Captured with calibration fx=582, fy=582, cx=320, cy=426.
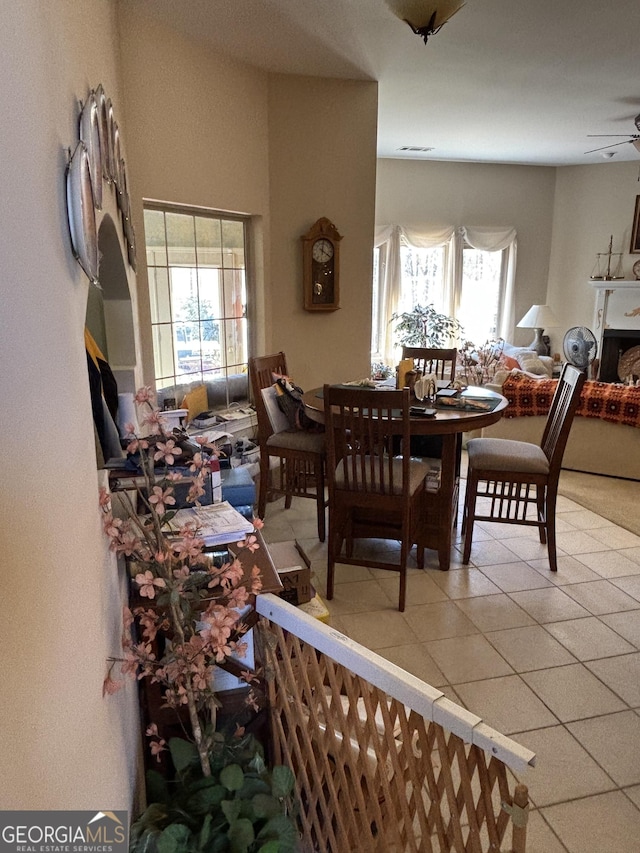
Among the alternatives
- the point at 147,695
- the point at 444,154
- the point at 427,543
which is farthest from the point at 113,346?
the point at 444,154

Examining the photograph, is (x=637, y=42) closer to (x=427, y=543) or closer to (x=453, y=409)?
(x=453, y=409)

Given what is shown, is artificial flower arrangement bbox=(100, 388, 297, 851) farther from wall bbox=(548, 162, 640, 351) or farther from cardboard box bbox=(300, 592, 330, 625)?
wall bbox=(548, 162, 640, 351)

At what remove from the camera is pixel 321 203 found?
13.3 ft

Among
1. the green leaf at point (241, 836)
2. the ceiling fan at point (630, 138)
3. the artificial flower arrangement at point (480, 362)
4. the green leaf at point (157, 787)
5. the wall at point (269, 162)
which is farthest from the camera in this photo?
the artificial flower arrangement at point (480, 362)

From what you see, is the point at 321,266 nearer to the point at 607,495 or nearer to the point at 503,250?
the point at 607,495

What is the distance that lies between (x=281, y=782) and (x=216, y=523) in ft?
2.10

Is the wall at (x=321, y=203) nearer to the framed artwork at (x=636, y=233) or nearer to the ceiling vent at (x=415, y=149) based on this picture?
the ceiling vent at (x=415, y=149)

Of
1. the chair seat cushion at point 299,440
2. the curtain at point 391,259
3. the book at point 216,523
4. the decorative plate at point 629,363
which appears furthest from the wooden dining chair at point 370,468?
the decorative plate at point 629,363

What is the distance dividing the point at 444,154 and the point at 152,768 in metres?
6.81

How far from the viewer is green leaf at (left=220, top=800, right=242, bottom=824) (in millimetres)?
1204

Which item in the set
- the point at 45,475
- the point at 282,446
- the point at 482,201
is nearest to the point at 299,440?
the point at 282,446

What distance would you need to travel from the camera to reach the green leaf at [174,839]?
1090 millimetres

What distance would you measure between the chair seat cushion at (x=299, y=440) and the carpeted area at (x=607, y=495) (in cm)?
198

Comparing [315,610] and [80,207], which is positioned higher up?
[80,207]
